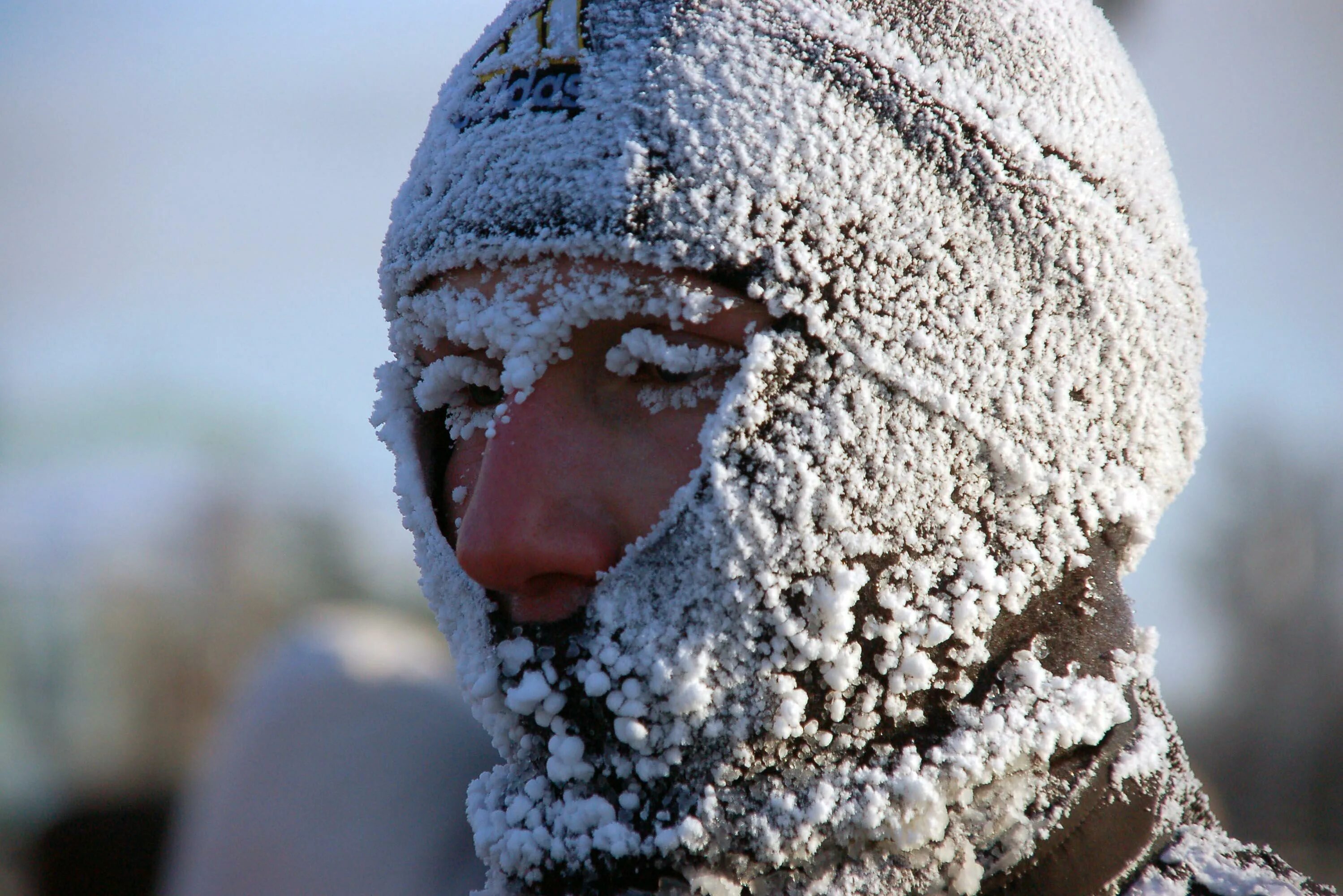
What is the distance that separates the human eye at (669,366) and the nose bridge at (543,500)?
0.21 feet

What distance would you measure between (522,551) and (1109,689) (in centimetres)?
63

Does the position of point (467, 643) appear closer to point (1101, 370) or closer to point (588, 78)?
point (588, 78)

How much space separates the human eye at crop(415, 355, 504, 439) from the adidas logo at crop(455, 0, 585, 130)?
27cm

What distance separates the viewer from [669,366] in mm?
894

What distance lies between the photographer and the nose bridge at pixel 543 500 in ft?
2.98

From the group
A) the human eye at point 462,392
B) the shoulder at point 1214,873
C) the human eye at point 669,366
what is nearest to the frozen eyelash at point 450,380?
the human eye at point 462,392

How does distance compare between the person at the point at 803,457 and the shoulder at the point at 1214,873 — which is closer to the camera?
the person at the point at 803,457

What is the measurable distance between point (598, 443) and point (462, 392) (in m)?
Answer: 0.25

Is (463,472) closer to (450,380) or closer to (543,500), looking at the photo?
(450,380)

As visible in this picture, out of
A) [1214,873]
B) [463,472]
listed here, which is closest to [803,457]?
[463,472]

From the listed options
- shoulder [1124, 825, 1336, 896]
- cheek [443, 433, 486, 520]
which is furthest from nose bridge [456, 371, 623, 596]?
shoulder [1124, 825, 1336, 896]

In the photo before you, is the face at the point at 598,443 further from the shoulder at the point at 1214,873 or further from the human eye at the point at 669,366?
the shoulder at the point at 1214,873

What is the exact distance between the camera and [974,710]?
901 mm

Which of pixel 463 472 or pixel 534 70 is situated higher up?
pixel 534 70
